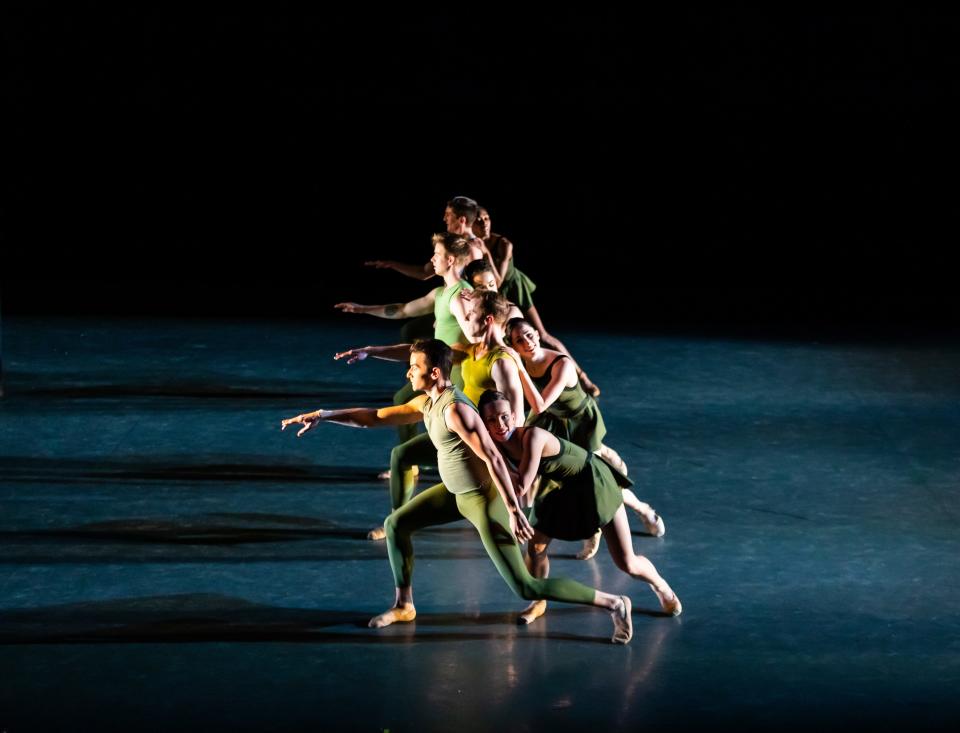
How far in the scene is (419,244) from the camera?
15898 millimetres

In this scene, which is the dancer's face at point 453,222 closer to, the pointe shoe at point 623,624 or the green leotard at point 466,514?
the green leotard at point 466,514

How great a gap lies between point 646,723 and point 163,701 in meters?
1.73

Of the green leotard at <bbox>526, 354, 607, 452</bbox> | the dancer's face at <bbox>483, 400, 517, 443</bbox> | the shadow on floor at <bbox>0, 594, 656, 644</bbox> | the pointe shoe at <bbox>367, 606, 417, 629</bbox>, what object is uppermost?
the dancer's face at <bbox>483, 400, 517, 443</bbox>

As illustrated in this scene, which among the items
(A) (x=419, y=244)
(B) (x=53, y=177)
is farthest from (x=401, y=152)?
(B) (x=53, y=177)

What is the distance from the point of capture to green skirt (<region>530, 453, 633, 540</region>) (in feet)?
19.8

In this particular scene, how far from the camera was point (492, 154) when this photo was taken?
15.7m

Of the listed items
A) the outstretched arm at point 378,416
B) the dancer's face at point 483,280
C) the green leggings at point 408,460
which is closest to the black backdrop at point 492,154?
the dancer's face at point 483,280

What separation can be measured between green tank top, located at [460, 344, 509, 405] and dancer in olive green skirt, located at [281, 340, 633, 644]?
19.1 inches

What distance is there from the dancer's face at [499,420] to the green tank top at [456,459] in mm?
110

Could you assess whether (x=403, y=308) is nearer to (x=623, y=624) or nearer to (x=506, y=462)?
(x=506, y=462)

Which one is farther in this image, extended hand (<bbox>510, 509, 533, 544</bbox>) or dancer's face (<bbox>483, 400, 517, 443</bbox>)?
dancer's face (<bbox>483, 400, 517, 443</bbox>)

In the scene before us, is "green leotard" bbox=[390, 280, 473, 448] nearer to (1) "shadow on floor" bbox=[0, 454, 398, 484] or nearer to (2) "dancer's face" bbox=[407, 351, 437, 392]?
(1) "shadow on floor" bbox=[0, 454, 398, 484]

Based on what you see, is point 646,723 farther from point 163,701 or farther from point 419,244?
point 419,244

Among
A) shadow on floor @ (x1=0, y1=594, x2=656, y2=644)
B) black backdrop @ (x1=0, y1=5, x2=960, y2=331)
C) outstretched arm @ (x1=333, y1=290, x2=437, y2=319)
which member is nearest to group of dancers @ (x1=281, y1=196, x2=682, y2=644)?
shadow on floor @ (x1=0, y1=594, x2=656, y2=644)
